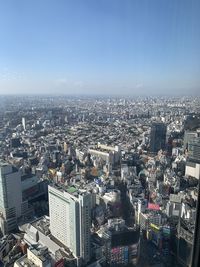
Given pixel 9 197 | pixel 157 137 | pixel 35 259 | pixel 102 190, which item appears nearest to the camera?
pixel 35 259

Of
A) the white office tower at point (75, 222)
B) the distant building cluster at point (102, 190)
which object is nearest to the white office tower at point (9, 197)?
the distant building cluster at point (102, 190)

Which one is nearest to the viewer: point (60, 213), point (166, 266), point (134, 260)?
point (166, 266)

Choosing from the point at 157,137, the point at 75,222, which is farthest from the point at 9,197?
the point at 157,137

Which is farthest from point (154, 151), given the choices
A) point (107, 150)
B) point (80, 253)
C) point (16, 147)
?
point (16, 147)

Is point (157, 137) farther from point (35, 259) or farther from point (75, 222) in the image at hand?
point (35, 259)

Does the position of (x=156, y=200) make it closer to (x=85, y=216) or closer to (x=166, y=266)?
(x=85, y=216)

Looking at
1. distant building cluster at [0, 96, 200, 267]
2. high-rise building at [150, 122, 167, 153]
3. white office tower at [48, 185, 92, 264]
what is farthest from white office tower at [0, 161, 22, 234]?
high-rise building at [150, 122, 167, 153]

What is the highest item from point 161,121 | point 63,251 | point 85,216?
point 161,121
